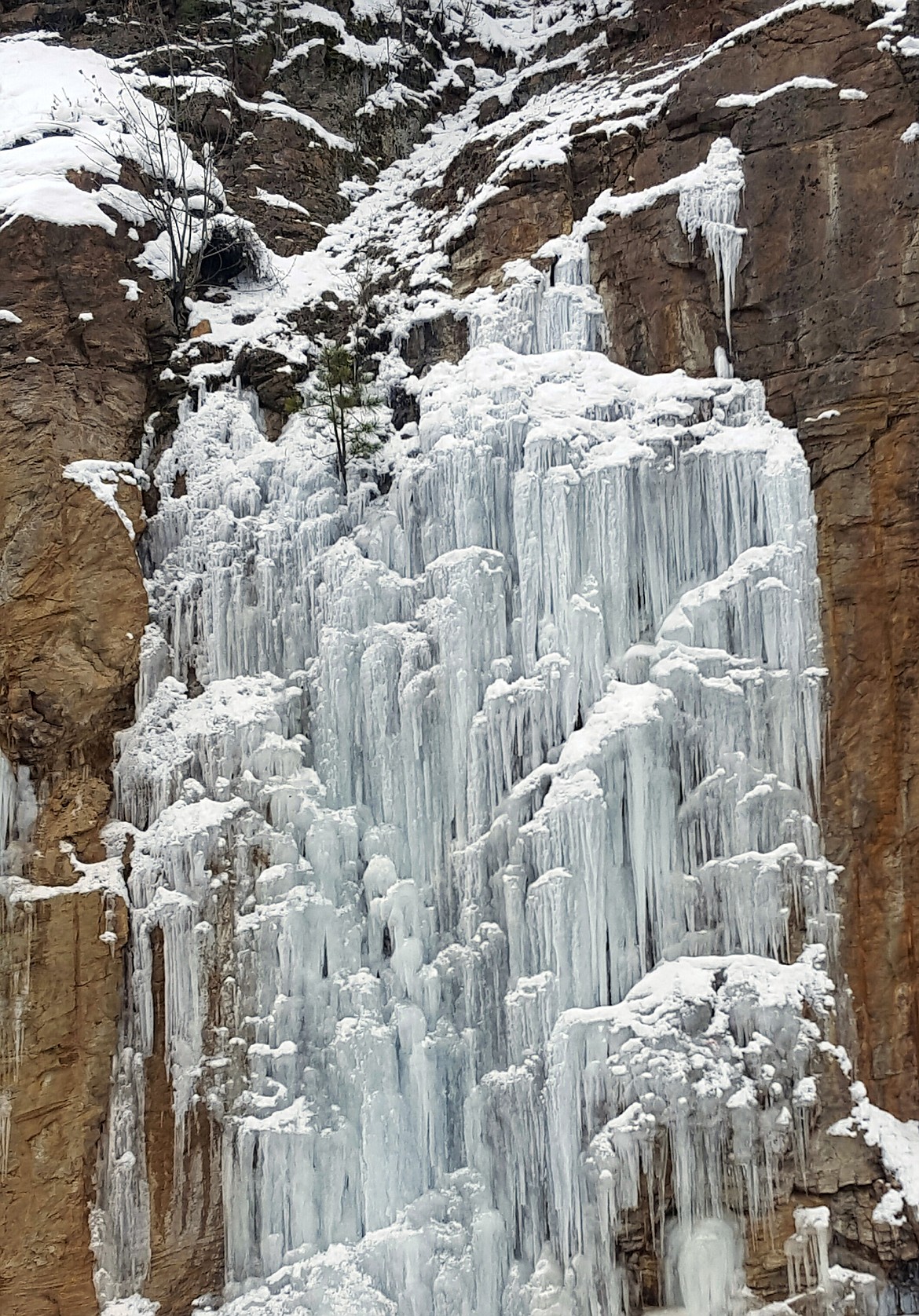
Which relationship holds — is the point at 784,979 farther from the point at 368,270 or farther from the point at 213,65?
the point at 213,65

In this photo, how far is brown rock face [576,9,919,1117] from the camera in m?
8.74

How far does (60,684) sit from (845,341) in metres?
6.97

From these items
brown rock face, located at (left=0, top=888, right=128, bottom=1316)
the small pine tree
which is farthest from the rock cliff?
the small pine tree

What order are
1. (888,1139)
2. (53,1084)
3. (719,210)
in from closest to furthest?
(888,1139) → (53,1084) → (719,210)

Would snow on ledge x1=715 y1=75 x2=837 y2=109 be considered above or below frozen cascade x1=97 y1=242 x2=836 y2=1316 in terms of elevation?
above

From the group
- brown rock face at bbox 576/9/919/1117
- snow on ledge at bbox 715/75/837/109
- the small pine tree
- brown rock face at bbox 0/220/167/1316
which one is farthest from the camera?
the small pine tree

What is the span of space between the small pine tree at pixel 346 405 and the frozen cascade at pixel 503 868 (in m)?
0.61

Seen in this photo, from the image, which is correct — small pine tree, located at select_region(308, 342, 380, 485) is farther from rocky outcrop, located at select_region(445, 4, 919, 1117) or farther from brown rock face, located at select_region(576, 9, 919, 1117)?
brown rock face, located at select_region(576, 9, 919, 1117)

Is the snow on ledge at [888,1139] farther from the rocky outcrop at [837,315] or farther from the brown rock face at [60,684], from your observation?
the brown rock face at [60,684]

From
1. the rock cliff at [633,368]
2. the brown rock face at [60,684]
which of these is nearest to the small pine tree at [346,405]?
the rock cliff at [633,368]

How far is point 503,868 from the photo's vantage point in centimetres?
917

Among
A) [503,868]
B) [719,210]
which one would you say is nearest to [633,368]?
[719,210]

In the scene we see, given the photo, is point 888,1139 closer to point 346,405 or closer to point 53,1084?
point 53,1084

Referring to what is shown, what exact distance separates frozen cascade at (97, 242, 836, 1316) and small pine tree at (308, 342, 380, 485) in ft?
2.01
